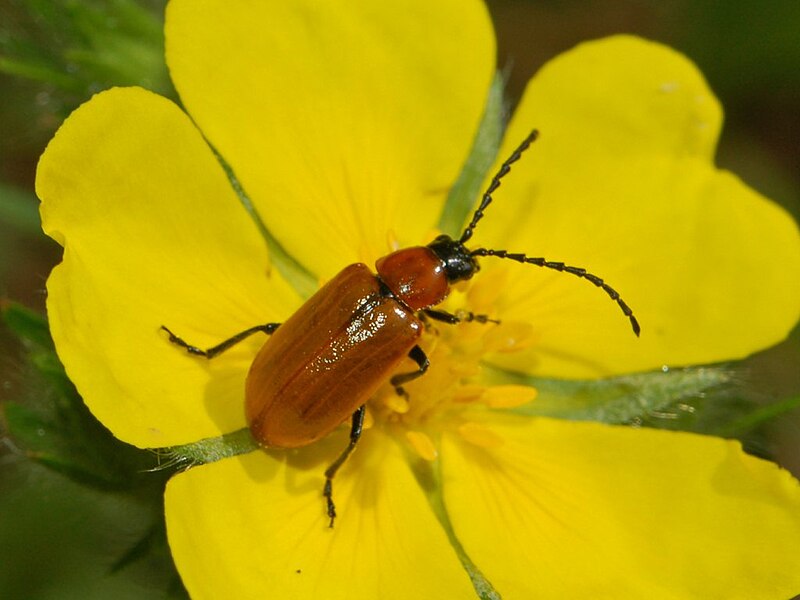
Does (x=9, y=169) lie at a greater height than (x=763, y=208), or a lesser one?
lesser

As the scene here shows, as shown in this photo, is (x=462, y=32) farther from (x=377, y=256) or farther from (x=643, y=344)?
Result: (x=643, y=344)

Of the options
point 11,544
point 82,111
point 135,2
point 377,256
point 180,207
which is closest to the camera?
point 82,111

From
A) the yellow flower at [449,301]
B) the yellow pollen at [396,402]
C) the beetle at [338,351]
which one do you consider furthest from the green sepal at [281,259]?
the yellow pollen at [396,402]

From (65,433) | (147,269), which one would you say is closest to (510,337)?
(147,269)

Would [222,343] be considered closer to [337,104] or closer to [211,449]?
[211,449]

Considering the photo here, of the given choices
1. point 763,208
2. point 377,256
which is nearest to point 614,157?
point 763,208

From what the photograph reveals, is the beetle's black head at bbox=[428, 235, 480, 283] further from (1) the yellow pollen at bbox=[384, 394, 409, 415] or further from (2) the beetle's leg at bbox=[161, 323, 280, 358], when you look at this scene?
(2) the beetle's leg at bbox=[161, 323, 280, 358]

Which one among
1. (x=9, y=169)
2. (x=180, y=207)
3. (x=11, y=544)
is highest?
(x=180, y=207)
